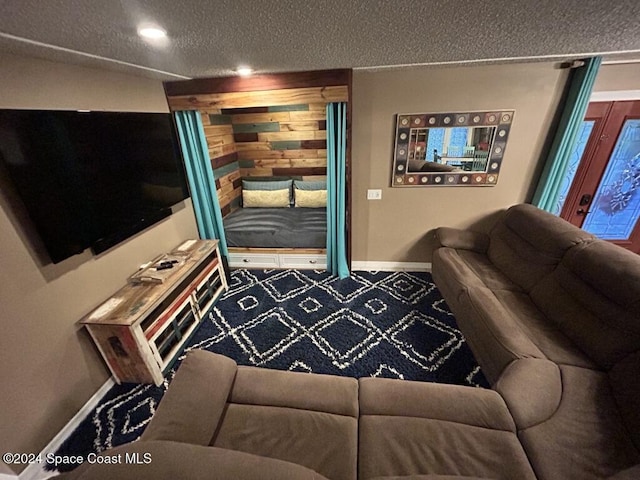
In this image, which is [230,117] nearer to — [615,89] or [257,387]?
[257,387]

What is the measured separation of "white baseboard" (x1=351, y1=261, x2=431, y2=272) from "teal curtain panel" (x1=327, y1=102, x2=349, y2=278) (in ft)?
0.86

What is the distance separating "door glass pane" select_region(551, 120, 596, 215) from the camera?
2527 mm

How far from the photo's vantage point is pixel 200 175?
2748 mm

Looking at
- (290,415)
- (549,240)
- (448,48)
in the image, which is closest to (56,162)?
(290,415)

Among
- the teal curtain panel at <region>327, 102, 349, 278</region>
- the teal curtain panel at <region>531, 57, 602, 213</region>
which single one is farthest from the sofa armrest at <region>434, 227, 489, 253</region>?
the teal curtain panel at <region>327, 102, 349, 278</region>

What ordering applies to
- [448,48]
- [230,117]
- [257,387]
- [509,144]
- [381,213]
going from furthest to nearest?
[230,117]
[381,213]
[509,144]
[448,48]
[257,387]

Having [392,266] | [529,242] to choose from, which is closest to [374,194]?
[392,266]

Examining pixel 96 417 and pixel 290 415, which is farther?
pixel 96 417

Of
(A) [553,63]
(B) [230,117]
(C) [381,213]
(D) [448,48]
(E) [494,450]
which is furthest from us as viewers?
(B) [230,117]

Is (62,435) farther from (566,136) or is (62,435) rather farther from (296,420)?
(566,136)

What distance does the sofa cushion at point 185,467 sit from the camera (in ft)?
2.41

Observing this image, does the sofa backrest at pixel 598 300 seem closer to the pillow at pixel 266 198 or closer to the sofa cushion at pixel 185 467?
the sofa cushion at pixel 185 467

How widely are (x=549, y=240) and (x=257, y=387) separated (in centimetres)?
249

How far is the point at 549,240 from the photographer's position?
208 cm
